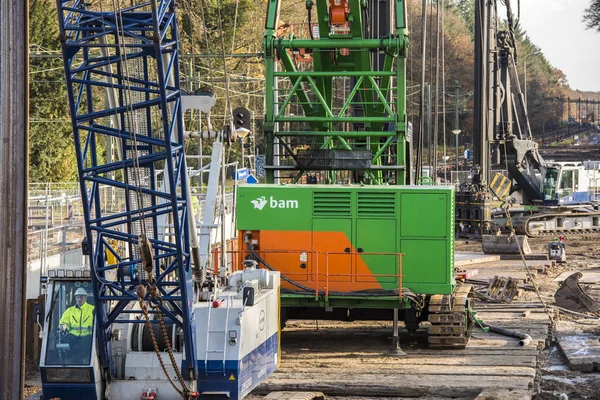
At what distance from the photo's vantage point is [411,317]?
1939cm

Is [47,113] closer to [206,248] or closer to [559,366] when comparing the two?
[559,366]

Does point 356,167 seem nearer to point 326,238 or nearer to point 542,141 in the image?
point 326,238

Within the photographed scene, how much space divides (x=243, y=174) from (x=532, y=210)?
2437 cm

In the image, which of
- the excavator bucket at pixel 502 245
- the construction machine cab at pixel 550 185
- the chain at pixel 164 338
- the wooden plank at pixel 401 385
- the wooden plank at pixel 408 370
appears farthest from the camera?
the construction machine cab at pixel 550 185

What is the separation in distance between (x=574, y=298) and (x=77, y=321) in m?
15.0

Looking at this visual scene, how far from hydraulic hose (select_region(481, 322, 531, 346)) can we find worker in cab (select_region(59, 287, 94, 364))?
9716 mm

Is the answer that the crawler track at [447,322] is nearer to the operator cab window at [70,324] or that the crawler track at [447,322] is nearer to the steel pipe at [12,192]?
the operator cab window at [70,324]

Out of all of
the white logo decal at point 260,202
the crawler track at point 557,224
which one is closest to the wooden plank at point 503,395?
the white logo decal at point 260,202

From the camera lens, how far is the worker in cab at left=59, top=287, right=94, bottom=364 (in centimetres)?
1287

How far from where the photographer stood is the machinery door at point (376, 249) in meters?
18.7

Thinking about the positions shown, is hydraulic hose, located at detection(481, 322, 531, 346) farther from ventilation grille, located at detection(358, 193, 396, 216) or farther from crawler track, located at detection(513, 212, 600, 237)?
crawler track, located at detection(513, 212, 600, 237)

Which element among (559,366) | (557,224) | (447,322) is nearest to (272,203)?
(447,322)

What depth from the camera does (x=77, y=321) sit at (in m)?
13.0

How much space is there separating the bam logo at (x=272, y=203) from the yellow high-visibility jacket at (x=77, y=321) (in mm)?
6341
